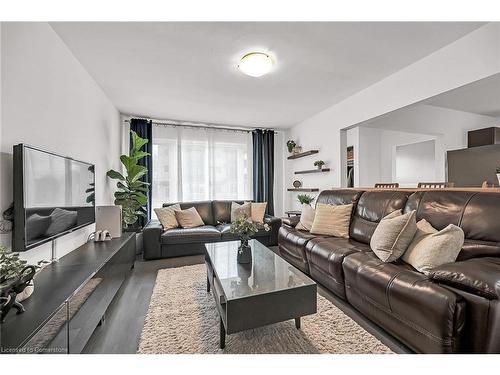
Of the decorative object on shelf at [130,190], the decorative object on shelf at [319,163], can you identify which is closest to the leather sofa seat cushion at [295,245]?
the decorative object on shelf at [319,163]

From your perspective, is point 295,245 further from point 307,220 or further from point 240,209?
point 240,209

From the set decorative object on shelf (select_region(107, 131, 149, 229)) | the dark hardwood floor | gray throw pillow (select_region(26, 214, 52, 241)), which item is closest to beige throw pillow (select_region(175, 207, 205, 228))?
decorative object on shelf (select_region(107, 131, 149, 229))

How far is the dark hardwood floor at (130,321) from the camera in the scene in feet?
4.99

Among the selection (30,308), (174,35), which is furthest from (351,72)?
(30,308)

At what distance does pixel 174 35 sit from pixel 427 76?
2508mm

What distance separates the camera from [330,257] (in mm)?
2178

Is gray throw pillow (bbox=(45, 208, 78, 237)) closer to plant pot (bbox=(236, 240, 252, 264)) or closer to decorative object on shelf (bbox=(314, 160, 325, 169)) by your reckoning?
plant pot (bbox=(236, 240, 252, 264))

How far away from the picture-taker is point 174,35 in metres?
1.95

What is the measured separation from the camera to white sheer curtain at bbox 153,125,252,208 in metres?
4.57

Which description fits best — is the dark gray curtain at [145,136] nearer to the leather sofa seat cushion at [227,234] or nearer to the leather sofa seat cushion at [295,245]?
the leather sofa seat cushion at [227,234]

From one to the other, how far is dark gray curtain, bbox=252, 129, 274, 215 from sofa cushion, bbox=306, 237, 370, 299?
2635 mm

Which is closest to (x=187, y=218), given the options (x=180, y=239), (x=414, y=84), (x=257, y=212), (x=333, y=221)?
(x=180, y=239)

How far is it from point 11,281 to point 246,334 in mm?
1385

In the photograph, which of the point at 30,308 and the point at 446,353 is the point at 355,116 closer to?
the point at 446,353
